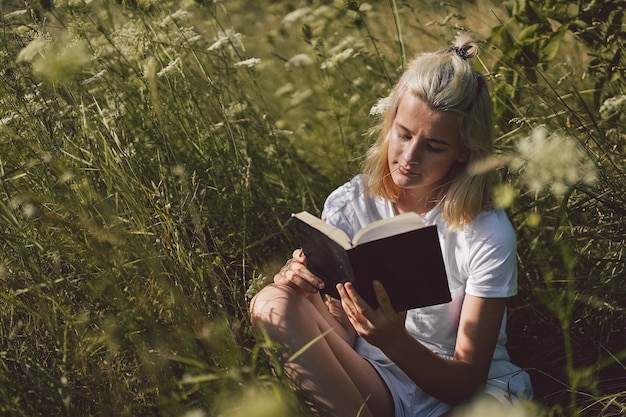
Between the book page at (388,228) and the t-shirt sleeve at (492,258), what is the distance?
42cm

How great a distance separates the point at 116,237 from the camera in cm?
186

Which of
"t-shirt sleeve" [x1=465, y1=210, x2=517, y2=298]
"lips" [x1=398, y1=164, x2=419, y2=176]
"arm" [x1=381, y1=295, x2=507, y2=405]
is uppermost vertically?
"lips" [x1=398, y1=164, x2=419, y2=176]

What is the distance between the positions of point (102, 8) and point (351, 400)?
69.6 inches

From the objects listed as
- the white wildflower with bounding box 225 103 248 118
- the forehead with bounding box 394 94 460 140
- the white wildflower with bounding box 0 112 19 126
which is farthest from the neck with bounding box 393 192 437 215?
the white wildflower with bounding box 0 112 19 126

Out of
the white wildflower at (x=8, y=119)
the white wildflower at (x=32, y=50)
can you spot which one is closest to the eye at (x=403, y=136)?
the white wildflower at (x=32, y=50)

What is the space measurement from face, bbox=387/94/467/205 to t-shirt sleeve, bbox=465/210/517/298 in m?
0.18

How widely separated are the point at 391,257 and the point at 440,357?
38cm

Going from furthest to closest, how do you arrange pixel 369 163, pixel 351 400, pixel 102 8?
pixel 102 8 → pixel 369 163 → pixel 351 400

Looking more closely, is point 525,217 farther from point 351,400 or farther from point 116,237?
point 116,237

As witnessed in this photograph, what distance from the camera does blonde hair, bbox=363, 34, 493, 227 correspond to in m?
1.90

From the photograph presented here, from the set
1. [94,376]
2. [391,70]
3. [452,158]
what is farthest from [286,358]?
[391,70]

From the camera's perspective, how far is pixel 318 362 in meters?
1.79

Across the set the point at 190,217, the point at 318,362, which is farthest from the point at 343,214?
the point at 318,362

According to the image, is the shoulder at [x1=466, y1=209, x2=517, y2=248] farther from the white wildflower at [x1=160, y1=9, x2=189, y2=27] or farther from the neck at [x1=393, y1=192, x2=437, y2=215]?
the white wildflower at [x1=160, y1=9, x2=189, y2=27]
